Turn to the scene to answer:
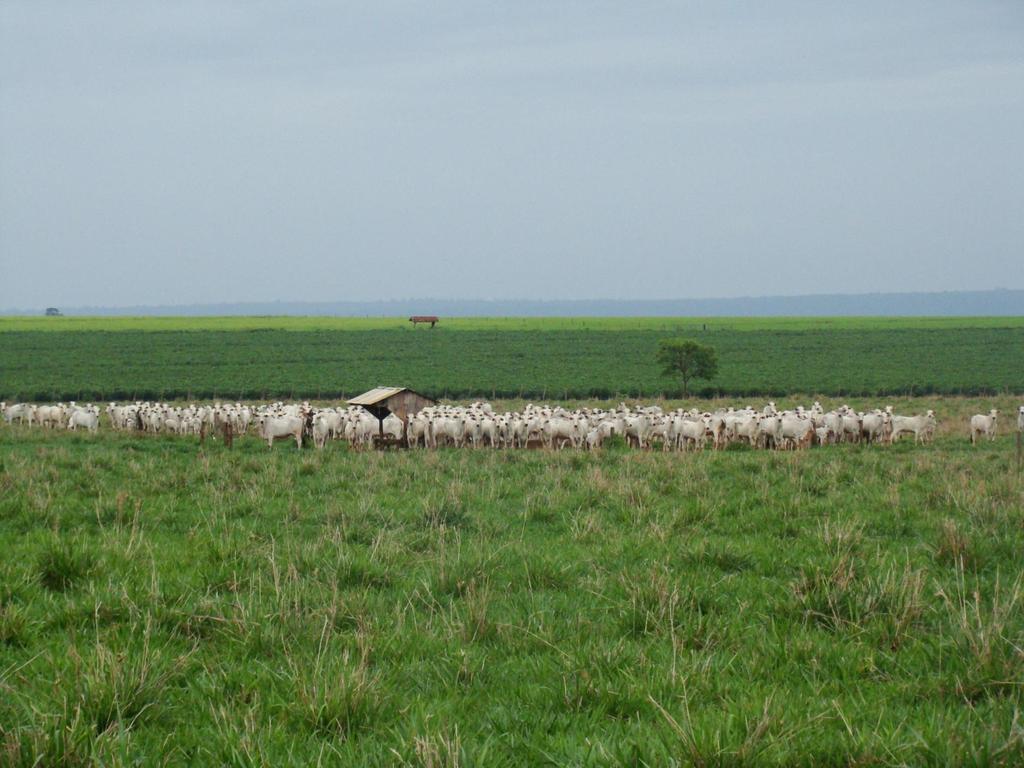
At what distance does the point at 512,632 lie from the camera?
652 cm

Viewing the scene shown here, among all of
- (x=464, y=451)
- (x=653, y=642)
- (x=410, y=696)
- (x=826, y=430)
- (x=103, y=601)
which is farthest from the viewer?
(x=826, y=430)

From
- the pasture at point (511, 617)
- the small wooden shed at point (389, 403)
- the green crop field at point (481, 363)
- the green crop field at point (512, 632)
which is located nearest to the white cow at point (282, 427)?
the small wooden shed at point (389, 403)

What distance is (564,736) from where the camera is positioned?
484 cm

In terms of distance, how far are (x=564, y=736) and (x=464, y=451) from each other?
19.4 metres

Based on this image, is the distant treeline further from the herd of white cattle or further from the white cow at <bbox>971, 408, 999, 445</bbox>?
the white cow at <bbox>971, 408, 999, 445</bbox>

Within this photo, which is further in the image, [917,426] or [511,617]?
[917,426]

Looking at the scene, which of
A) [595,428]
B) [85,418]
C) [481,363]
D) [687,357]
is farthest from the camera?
[481,363]

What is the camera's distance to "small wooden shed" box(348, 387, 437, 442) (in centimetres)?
2911

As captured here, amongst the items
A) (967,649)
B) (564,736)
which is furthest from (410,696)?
(967,649)

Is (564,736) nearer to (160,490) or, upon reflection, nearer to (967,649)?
(967,649)

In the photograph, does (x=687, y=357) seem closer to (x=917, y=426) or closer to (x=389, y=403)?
(x=917, y=426)

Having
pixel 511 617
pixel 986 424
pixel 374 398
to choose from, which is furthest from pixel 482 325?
pixel 511 617

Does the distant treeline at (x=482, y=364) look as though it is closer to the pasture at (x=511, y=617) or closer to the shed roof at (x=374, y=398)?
the shed roof at (x=374, y=398)

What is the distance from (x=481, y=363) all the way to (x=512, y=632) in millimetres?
70037
